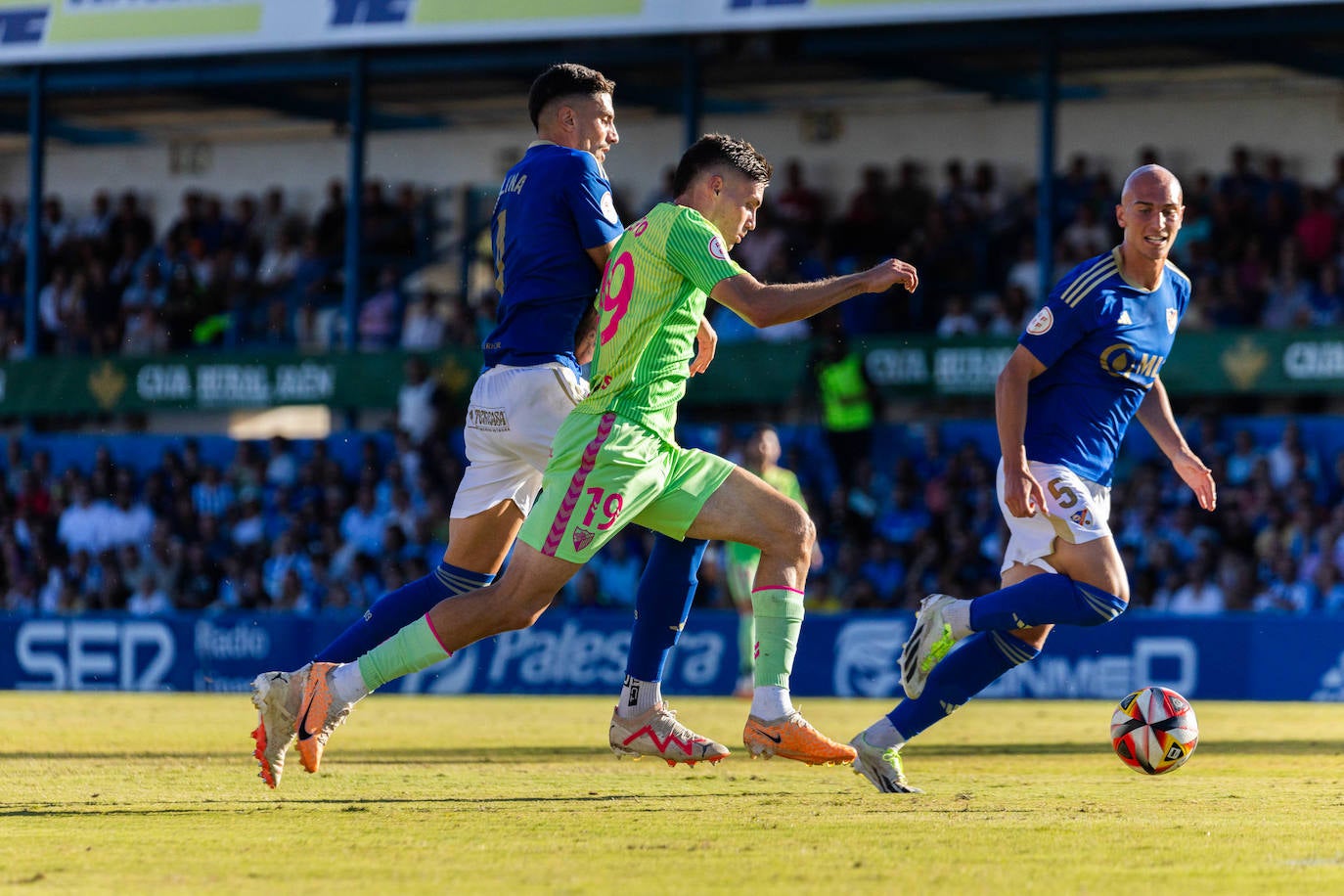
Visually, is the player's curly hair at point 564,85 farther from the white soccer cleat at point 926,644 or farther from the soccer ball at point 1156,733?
the soccer ball at point 1156,733

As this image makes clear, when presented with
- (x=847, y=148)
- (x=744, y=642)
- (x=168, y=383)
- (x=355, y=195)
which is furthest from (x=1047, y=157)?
(x=168, y=383)

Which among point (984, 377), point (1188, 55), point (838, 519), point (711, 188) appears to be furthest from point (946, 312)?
point (711, 188)

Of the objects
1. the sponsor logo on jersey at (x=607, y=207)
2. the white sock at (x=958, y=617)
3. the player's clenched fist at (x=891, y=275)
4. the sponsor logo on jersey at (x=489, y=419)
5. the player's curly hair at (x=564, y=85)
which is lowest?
the white sock at (x=958, y=617)

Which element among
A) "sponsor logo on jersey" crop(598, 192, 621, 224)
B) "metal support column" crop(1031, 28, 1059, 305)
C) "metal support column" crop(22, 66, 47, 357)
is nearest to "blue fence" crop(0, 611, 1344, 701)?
"metal support column" crop(1031, 28, 1059, 305)

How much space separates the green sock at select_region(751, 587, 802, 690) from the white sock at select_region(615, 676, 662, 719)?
50 centimetres

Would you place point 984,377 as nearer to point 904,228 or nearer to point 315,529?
point 904,228

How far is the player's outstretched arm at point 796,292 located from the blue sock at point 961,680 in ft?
5.29

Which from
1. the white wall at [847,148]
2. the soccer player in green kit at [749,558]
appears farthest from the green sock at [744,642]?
the white wall at [847,148]

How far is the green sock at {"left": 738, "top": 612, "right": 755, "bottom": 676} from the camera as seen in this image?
16.2 metres

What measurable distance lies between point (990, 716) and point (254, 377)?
1300cm

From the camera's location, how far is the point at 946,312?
21.1 m

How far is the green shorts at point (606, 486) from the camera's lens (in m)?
6.66

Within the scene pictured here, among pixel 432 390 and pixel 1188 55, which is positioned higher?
pixel 1188 55

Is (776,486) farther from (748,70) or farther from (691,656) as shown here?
(748,70)
